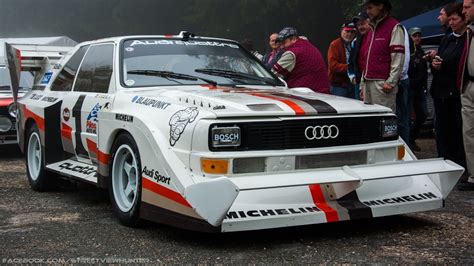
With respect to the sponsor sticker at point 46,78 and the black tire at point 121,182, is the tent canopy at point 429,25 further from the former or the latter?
the black tire at point 121,182

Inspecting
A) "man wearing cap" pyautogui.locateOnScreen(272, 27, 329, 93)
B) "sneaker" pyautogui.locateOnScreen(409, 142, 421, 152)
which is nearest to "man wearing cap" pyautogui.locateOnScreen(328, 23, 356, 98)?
"man wearing cap" pyautogui.locateOnScreen(272, 27, 329, 93)

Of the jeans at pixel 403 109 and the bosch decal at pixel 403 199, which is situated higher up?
the jeans at pixel 403 109

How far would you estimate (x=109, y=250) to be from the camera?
12.8 ft

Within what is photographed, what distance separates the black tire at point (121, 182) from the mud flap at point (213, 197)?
0.74 meters

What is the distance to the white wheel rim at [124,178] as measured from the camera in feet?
14.9

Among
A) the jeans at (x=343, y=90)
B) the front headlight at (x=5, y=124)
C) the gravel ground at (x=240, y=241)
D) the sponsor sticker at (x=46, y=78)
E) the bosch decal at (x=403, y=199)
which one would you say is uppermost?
the sponsor sticker at (x=46, y=78)

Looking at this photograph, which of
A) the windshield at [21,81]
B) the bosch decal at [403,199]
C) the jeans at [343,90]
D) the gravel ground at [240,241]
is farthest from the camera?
the windshield at [21,81]

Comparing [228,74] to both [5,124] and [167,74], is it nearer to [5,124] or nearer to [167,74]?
[167,74]

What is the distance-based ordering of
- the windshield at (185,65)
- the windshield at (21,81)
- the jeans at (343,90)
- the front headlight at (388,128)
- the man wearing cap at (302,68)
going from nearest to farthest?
the front headlight at (388,128), the windshield at (185,65), the man wearing cap at (302,68), the jeans at (343,90), the windshield at (21,81)

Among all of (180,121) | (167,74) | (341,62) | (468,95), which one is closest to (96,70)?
(167,74)

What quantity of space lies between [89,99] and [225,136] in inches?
77.9

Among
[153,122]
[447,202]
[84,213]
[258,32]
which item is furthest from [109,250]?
[258,32]

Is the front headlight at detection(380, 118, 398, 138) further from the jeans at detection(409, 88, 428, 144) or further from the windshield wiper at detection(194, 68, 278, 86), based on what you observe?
the jeans at detection(409, 88, 428, 144)

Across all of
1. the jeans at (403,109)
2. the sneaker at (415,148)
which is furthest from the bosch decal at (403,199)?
the sneaker at (415,148)
